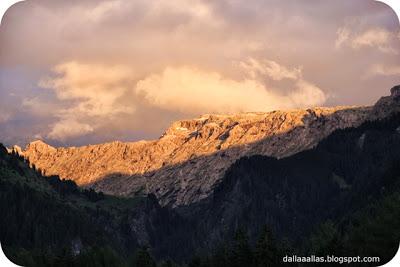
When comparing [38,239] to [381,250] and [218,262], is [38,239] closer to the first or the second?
[218,262]

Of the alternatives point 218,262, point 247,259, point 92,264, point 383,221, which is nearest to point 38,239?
point 92,264

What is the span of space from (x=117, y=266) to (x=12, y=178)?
4460 inches

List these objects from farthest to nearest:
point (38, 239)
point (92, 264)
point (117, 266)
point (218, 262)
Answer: point (38, 239), point (117, 266), point (92, 264), point (218, 262)

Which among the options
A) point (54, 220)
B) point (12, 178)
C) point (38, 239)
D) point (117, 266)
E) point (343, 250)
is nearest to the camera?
point (343, 250)

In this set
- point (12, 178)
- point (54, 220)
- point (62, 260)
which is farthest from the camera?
point (12, 178)

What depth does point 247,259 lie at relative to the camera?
6419 cm

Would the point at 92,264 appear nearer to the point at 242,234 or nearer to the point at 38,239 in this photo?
the point at 242,234

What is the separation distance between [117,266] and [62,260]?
2270cm

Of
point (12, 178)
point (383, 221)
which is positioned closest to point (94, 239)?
point (12, 178)

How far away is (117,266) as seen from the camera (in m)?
90.9

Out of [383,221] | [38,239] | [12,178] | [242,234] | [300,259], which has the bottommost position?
[300,259]

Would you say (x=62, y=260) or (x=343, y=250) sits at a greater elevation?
(x=62, y=260)

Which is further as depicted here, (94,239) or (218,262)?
(94,239)

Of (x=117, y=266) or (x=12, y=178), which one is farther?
(x=12, y=178)
